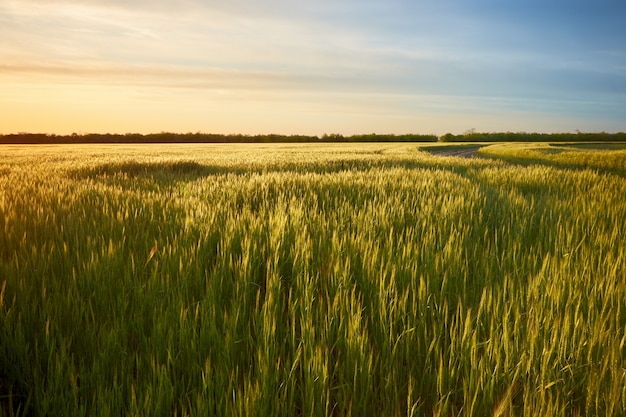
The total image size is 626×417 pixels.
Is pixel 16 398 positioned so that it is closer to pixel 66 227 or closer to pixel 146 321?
pixel 146 321

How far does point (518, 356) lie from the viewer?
45.9 inches

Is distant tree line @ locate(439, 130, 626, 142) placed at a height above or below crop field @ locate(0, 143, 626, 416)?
above

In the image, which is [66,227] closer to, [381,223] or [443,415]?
[381,223]

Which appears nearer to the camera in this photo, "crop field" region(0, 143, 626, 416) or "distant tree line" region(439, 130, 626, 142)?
"crop field" region(0, 143, 626, 416)

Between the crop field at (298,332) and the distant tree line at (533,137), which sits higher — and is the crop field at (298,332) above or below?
below

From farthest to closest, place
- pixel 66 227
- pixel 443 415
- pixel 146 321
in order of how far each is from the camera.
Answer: pixel 66 227 → pixel 146 321 → pixel 443 415

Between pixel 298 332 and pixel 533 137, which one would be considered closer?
pixel 298 332

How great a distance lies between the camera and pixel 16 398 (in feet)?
3.87

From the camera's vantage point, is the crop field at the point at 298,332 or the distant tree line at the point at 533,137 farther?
the distant tree line at the point at 533,137

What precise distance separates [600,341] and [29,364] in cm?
184

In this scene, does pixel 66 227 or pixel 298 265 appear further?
pixel 66 227

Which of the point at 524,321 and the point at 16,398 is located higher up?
the point at 524,321

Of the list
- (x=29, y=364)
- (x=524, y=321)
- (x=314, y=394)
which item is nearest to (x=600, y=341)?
(x=524, y=321)

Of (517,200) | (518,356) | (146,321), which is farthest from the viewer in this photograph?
(517,200)
